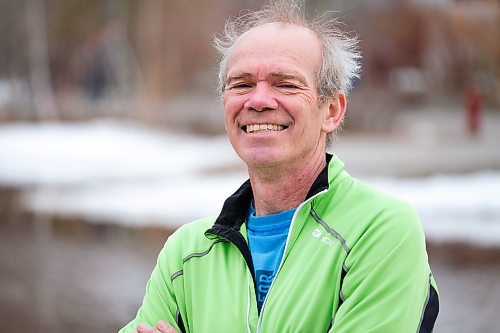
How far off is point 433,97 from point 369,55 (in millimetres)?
1801

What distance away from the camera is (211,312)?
2.22 m

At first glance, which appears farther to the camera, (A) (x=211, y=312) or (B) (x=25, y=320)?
(B) (x=25, y=320)

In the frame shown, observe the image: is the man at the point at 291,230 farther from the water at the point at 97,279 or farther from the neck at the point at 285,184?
the water at the point at 97,279

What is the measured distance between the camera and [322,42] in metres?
2.31

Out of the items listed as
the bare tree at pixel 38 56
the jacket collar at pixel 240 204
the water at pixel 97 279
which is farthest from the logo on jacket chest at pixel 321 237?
the bare tree at pixel 38 56

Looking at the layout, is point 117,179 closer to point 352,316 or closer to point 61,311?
point 61,311

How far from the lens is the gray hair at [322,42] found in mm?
2318

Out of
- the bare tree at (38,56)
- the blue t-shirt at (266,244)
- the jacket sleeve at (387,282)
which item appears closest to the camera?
the jacket sleeve at (387,282)

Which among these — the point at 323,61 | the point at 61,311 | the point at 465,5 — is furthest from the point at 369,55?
the point at 323,61

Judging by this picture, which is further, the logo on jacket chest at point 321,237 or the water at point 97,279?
the water at point 97,279

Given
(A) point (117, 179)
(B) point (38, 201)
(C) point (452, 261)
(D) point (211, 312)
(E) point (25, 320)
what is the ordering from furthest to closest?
(A) point (117, 179) → (B) point (38, 201) → (C) point (452, 261) → (E) point (25, 320) → (D) point (211, 312)

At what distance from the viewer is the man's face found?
7.33 ft

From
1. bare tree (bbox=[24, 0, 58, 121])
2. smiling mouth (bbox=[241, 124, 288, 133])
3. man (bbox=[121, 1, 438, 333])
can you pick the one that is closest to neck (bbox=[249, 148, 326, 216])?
man (bbox=[121, 1, 438, 333])

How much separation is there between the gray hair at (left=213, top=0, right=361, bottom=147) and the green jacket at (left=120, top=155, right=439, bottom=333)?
0.21 meters
